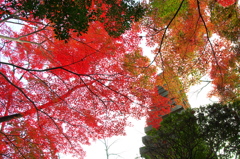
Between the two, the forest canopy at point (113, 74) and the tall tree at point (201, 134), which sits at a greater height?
the forest canopy at point (113, 74)

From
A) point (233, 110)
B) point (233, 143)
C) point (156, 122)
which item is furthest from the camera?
point (156, 122)

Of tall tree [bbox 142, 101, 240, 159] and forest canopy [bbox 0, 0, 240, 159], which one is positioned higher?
forest canopy [bbox 0, 0, 240, 159]

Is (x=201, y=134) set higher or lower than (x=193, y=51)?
lower

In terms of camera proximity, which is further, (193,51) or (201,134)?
(193,51)

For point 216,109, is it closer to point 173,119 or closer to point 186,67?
point 173,119

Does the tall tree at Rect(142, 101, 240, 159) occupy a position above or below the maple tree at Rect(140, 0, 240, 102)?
below

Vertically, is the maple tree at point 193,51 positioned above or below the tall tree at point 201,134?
above

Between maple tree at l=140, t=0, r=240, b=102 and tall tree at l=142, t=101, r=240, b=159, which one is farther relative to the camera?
maple tree at l=140, t=0, r=240, b=102

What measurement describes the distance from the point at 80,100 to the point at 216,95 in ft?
25.9

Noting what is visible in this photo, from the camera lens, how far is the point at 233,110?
5.26m

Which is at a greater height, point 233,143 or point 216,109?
point 216,109

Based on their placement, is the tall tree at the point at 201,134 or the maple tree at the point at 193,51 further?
the maple tree at the point at 193,51

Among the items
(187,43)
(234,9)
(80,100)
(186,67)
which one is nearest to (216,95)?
(186,67)

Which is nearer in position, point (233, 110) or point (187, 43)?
point (233, 110)
